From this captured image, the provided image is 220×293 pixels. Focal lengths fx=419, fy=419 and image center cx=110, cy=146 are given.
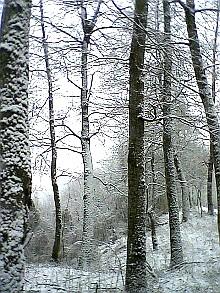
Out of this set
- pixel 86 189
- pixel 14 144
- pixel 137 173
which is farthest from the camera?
pixel 86 189

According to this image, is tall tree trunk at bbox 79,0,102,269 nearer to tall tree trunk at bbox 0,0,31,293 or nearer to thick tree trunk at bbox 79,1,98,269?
thick tree trunk at bbox 79,1,98,269

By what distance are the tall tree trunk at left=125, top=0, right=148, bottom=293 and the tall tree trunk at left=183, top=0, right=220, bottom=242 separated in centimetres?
149

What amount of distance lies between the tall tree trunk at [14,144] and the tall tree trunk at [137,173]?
2.71 meters

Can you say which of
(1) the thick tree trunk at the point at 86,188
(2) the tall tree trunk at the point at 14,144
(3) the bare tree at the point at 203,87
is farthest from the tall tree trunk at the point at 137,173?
(1) the thick tree trunk at the point at 86,188

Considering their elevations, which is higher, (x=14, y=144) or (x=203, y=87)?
(x=203, y=87)

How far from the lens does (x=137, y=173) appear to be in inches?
351

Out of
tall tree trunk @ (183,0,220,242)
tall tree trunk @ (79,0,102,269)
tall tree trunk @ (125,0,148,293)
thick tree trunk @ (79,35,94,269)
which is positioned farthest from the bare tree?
thick tree trunk @ (79,35,94,269)

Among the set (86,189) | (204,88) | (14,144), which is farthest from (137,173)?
(86,189)

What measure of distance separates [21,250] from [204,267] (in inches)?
262

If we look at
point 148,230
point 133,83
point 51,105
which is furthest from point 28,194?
point 148,230

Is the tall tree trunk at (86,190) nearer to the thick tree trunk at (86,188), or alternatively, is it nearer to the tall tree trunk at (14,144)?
the thick tree trunk at (86,188)

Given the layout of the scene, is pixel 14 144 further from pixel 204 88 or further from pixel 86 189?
pixel 86 189

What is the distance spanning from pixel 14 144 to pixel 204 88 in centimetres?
559

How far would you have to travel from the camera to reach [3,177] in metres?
6.02
